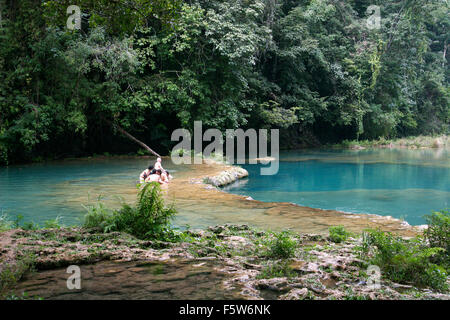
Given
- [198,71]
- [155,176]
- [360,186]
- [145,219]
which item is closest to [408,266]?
[145,219]

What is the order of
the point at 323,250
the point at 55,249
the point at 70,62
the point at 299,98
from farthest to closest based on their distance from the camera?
the point at 299,98 → the point at 70,62 → the point at 323,250 → the point at 55,249

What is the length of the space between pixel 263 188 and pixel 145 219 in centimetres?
905

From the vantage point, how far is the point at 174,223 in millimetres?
8477

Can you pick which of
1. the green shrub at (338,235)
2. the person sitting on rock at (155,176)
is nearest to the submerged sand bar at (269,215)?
the person sitting on rock at (155,176)

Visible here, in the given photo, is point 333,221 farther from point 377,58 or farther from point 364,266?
point 377,58

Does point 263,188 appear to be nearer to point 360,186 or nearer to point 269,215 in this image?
point 360,186

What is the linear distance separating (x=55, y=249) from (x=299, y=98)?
27.2 m

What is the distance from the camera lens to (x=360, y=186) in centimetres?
1561

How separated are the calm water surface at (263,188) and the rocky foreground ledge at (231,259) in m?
1.83

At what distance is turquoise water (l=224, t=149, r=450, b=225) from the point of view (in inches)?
475

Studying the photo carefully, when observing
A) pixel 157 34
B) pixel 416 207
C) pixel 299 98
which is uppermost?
pixel 157 34

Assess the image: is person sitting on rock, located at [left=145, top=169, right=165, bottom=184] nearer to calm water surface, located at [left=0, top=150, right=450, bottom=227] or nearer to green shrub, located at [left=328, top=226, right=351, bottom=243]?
calm water surface, located at [left=0, top=150, right=450, bottom=227]

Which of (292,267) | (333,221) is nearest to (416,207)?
(333,221)
